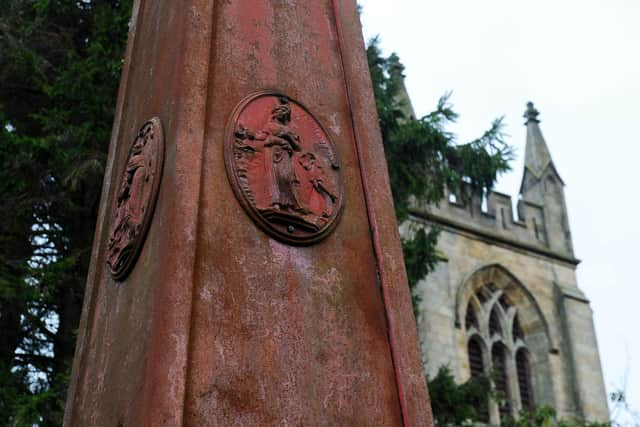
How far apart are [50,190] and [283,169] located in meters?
6.73

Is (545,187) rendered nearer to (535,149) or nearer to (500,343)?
(535,149)

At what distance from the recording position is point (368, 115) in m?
3.58

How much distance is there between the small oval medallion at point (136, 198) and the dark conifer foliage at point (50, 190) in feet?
15.6

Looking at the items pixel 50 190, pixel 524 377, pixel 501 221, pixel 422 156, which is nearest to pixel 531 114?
pixel 501 221

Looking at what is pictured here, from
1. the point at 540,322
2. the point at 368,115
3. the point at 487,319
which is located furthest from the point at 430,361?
the point at 368,115

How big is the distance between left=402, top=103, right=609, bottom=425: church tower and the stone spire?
65.9 inches

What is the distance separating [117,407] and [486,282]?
2229cm

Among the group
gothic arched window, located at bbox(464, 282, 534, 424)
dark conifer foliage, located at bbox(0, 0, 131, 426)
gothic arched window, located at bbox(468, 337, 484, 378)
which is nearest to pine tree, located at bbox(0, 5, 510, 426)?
dark conifer foliage, located at bbox(0, 0, 131, 426)

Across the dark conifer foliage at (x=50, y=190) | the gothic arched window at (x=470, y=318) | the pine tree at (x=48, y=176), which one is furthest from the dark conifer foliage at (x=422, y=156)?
the gothic arched window at (x=470, y=318)

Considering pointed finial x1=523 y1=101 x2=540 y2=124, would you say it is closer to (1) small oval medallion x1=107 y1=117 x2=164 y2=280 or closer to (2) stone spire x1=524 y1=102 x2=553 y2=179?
(2) stone spire x1=524 y1=102 x2=553 y2=179

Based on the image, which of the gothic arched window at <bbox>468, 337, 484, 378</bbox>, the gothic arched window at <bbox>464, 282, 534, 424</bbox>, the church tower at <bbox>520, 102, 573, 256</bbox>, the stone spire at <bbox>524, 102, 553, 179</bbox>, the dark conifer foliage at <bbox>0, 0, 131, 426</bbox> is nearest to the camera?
the dark conifer foliage at <bbox>0, 0, 131, 426</bbox>

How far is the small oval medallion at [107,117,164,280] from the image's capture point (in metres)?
3.01

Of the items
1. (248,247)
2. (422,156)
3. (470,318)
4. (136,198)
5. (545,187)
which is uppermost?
(545,187)

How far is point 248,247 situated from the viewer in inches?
114
